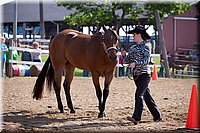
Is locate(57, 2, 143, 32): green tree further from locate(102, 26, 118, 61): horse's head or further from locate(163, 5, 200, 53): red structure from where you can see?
locate(102, 26, 118, 61): horse's head

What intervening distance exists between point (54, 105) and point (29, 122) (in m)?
2.14

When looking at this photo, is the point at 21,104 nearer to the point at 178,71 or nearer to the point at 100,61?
the point at 100,61

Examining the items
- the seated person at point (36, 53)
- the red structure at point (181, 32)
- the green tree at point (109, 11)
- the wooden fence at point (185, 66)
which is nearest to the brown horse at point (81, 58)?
the seated person at point (36, 53)

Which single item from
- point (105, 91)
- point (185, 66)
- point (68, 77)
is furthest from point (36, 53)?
point (105, 91)

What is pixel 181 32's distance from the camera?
104ft

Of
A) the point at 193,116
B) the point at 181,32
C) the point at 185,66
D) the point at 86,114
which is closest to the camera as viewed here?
the point at 193,116

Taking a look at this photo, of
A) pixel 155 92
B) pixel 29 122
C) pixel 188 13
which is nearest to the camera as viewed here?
pixel 29 122

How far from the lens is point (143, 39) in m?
6.70

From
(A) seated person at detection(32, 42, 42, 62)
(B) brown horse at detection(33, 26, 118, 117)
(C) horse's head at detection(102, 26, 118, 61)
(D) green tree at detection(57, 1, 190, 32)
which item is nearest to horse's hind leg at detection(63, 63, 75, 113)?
(B) brown horse at detection(33, 26, 118, 117)

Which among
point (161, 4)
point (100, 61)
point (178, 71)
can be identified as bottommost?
point (178, 71)

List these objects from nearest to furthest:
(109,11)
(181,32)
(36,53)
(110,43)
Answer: (110,43)
(36,53)
(109,11)
(181,32)

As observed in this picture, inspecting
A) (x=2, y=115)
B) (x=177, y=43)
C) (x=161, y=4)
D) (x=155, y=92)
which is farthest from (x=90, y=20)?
(x=2, y=115)

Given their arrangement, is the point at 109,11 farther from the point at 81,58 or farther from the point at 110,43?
the point at 110,43

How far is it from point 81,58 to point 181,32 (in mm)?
25153
